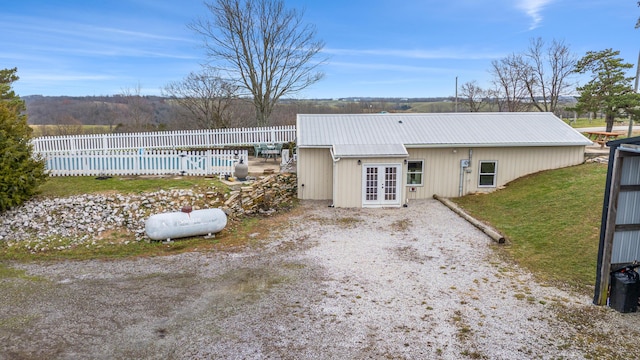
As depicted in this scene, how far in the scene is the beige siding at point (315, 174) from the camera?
54.3 feet

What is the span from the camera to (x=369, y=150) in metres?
15.8

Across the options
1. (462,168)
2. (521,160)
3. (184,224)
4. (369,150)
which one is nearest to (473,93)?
(521,160)

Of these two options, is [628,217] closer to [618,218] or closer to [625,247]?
Result: [618,218]

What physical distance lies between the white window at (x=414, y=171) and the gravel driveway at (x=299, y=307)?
5.91 m

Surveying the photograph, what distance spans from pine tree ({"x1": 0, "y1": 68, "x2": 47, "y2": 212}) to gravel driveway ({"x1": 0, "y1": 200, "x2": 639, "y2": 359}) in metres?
4.15

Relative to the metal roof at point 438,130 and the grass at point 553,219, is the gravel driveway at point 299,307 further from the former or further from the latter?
the metal roof at point 438,130

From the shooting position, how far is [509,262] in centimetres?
1003

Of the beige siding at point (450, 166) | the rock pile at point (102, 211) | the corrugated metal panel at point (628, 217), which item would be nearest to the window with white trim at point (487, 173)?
the beige siding at point (450, 166)

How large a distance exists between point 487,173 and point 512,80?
78.5 ft

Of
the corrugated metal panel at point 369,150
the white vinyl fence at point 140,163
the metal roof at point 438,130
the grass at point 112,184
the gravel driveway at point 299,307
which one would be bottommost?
the gravel driveway at point 299,307

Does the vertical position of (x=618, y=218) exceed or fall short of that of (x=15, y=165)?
it falls short

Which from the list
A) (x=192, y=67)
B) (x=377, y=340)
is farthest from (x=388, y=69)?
(x=377, y=340)

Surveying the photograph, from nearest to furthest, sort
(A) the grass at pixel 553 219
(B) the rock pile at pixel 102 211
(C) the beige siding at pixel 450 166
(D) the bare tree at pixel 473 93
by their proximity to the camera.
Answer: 1. (A) the grass at pixel 553 219
2. (B) the rock pile at pixel 102 211
3. (C) the beige siding at pixel 450 166
4. (D) the bare tree at pixel 473 93

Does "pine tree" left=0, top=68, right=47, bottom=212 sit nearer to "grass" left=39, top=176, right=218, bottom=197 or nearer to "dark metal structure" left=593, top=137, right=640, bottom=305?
"grass" left=39, top=176, right=218, bottom=197
